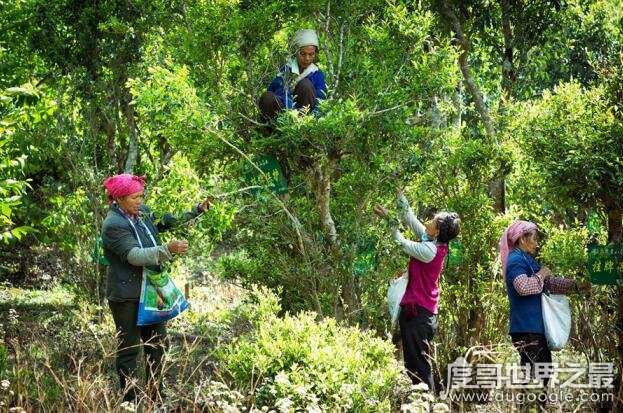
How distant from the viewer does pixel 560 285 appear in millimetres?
5836

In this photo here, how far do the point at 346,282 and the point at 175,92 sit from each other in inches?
74.8

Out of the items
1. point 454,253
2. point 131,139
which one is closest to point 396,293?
point 454,253

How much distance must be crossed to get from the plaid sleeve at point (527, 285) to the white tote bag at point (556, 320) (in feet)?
0.30

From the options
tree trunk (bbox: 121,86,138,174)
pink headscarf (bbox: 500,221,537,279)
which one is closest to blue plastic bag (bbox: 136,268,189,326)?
pink headscarf (bbox: 500,221,537,279)

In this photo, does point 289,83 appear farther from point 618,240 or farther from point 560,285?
point 618,240

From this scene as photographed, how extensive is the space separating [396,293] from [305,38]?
1.91 meters

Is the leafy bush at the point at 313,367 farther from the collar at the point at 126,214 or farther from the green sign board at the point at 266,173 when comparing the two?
the collar at the point at 126,214

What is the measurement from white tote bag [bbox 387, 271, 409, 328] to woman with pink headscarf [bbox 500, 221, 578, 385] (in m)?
0.73

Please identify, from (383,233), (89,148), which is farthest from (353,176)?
(89,148)

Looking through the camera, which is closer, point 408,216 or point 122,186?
point 122,186

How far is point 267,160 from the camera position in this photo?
19.7 ft

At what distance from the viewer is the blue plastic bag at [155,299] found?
19.5 feet

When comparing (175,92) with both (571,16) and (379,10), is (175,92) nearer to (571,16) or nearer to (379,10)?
(379,10)

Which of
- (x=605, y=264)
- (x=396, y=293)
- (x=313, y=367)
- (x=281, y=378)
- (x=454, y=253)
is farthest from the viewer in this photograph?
(x=454, y=253)
